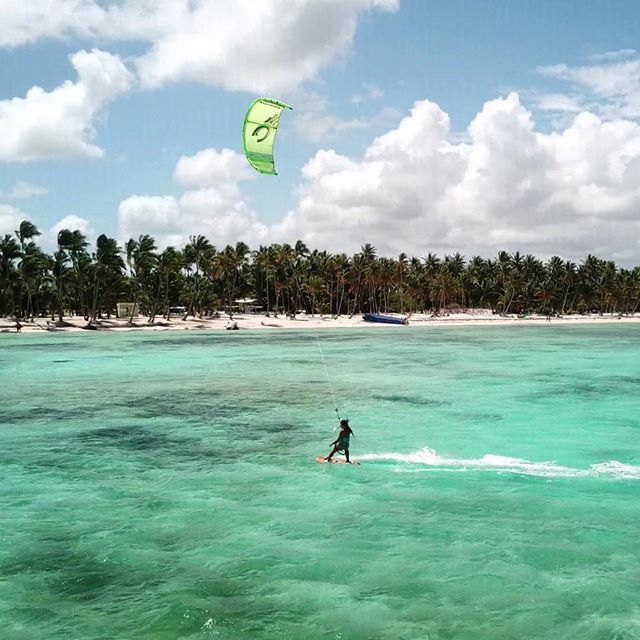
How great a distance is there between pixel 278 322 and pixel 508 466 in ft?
283

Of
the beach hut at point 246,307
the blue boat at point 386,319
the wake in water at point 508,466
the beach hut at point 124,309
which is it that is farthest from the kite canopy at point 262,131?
the beach hut at point 246,307

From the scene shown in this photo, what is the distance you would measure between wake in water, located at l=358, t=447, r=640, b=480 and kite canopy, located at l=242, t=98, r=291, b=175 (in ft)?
28.5

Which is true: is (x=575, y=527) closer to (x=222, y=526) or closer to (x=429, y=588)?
(x=429, y=588)

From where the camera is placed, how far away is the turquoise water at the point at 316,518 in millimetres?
9031

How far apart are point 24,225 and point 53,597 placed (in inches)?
3355

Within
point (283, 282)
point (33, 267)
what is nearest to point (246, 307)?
point (283, 282)

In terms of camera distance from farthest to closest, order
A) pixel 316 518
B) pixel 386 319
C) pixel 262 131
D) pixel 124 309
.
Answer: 1. pixel 386 319
2. pixel 124 309
3. pixel 262 131
4. pixel 316 518

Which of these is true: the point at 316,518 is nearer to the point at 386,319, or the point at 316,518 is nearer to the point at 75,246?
the point at 75,246

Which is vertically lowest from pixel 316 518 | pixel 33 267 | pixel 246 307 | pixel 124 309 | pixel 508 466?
pixel 316 518

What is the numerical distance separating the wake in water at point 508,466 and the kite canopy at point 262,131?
8.69 metres

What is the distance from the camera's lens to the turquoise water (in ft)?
29.6

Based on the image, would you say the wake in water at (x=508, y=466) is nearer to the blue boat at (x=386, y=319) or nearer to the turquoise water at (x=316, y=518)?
the turquoise water at (x=316, y=518)

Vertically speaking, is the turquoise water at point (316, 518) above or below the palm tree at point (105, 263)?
below

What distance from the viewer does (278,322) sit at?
335 ft
